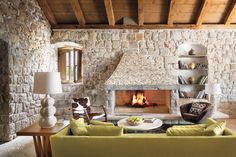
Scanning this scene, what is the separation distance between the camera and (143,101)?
25.6 ft

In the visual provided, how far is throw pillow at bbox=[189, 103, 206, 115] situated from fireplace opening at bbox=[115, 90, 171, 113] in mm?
1147

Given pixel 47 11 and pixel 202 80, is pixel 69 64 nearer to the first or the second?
pixel 47 11

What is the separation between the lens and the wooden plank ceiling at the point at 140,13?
6855 millimetres

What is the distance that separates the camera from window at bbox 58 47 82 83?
27.1 ft

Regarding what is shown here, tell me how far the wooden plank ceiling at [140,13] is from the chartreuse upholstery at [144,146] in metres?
4.31

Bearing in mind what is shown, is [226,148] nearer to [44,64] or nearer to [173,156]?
[173,156]

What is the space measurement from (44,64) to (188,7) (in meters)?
4.24

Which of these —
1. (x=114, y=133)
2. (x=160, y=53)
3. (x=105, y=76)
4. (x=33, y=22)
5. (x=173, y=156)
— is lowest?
(x=173, y=156)

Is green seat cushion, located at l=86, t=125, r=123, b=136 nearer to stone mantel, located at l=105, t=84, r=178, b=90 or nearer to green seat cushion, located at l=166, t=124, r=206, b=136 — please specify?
green seat cushion, located at l=166, t=124, r=206, b=136

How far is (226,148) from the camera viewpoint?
120 inches

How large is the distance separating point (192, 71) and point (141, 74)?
5.56 feet

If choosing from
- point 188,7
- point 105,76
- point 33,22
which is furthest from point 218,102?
point 33,22

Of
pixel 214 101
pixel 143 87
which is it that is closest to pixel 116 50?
pixel 143 87

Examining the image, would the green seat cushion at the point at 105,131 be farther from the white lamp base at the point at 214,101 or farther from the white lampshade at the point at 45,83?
the white lamp base at the point at 214,101
